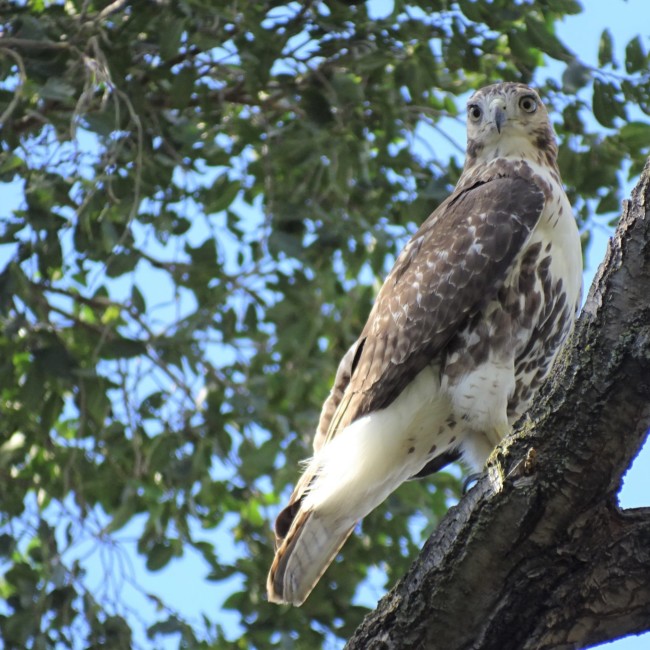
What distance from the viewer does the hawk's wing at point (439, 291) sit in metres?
4.32

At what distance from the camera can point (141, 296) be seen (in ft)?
19.0

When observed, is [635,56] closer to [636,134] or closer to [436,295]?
[636,134]

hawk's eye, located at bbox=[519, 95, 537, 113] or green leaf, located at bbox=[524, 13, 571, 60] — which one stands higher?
green leaf, located at bbox=[524, 13, 571, 60]

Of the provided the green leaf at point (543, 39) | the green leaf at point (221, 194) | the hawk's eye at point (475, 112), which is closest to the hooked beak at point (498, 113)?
the hawk's eye at point (475, 112)

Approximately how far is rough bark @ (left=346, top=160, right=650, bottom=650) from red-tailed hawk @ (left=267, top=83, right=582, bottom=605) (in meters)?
1.07

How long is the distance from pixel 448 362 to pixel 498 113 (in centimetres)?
129

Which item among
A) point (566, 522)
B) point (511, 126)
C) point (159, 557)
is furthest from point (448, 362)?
point (159, 557)

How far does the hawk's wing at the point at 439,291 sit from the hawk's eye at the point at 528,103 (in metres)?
0.59

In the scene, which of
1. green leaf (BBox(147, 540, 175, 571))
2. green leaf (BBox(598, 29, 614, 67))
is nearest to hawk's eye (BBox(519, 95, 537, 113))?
green leaf (BBox(598, 29, 614, 67))

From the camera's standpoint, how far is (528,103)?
513cm

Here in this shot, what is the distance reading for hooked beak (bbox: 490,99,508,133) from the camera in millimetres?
5023

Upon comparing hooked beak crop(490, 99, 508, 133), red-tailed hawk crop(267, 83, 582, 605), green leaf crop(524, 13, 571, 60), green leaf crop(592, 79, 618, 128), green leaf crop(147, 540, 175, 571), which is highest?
green leaf crop(524, 13, 571, 60)

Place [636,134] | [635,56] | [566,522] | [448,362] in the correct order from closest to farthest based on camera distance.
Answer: [566,522] → [448,362] → [635,56] → [636,134]

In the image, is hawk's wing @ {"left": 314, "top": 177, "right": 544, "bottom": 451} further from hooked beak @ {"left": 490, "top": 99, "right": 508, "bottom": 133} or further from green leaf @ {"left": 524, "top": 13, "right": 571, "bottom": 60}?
green leaf @ {"left": 524, "top": 13, "right": 571, "bottom": 60}
